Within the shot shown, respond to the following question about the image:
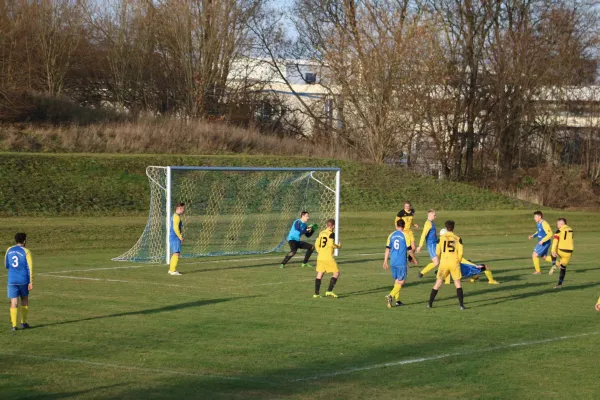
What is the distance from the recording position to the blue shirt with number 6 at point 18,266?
45.5 ft

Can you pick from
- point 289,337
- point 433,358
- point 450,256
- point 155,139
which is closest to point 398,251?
point 450,256

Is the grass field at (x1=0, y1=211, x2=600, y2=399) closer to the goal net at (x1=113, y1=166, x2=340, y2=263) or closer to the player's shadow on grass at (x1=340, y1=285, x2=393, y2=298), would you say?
the player's shadow on grass at (x1=340, y1=285, x2=393, y2=298)

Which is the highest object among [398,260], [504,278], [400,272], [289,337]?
[398,260]

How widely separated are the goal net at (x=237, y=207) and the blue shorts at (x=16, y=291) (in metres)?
12.7

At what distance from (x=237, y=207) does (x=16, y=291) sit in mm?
22312

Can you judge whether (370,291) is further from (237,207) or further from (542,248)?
(237,207)

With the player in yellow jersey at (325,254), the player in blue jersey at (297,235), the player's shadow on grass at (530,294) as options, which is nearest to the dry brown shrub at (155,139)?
the player in blue jersey at (297,235)

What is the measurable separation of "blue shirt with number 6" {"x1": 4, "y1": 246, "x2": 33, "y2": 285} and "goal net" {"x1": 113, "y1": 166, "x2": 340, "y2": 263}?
41.9 feet

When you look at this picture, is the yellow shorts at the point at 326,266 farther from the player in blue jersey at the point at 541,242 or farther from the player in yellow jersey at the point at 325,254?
the player in blue jersey at the point at 541,242

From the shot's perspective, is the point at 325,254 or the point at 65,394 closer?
the point at 65,394

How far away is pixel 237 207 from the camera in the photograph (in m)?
36.1

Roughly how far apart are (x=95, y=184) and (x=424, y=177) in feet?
66.9

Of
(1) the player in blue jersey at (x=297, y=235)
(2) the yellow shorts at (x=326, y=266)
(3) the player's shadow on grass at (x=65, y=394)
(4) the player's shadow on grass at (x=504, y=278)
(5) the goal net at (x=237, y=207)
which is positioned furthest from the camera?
(5) the goal net at (x=237, y=207)

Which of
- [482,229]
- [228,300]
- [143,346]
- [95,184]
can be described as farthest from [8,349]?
[482,229]
